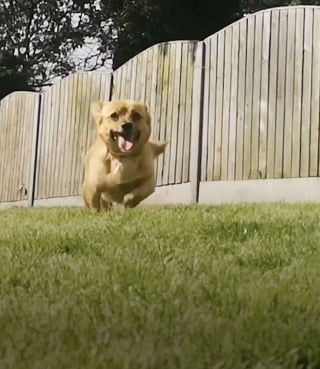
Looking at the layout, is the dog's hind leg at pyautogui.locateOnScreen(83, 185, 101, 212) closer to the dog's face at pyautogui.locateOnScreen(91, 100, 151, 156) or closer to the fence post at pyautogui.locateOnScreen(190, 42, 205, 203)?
the dog's face at pyautogui.locateOnScreen(91, 100, 151, 156)

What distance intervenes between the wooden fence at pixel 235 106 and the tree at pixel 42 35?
553 inches

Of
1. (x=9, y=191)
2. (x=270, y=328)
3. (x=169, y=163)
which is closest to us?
(x=270, y=328)

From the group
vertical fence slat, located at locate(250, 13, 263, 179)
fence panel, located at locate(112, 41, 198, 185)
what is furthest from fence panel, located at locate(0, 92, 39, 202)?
vertical fence slat, located at locate(250, 13, 263, 179)

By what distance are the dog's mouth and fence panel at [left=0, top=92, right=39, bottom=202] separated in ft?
21.1

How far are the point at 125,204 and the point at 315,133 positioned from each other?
1.78 metres

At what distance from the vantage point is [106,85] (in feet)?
39.0

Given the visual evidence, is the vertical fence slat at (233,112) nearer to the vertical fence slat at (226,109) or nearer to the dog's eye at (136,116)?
the vertical fence slat at (226,109)

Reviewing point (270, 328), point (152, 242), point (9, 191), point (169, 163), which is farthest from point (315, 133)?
point (9, 191)

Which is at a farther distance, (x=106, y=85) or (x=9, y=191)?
(x=9, y=191)

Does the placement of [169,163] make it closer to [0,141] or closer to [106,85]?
[106,85]

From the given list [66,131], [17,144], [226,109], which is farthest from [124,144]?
[17,144]

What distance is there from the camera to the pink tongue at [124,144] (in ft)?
25.3

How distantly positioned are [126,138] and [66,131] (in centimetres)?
533

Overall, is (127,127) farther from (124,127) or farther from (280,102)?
(280,102)
